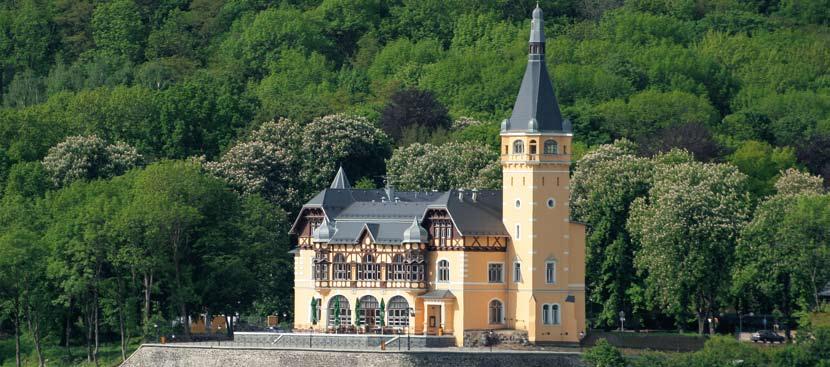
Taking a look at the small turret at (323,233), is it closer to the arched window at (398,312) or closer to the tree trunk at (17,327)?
the arched window at (398,312)

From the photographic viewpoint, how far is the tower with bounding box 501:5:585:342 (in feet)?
362

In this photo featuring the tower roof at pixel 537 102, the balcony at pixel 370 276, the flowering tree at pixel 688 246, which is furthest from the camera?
the flowering tree at pixel 688 246

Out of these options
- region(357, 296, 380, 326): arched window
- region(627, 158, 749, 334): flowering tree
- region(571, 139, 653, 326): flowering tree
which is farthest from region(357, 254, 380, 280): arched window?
region(627, 158, 749, 334): flowering tree

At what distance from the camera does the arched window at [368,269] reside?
113438mm

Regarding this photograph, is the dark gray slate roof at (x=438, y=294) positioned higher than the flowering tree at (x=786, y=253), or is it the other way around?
the flowering tree at (x=786, y=253)

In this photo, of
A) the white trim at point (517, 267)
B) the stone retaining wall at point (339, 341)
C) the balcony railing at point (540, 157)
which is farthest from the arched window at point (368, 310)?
the balcony railing at point (540, 157)

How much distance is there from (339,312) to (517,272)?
8.98 metres

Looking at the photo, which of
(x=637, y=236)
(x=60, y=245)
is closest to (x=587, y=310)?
(x=637, y=236)

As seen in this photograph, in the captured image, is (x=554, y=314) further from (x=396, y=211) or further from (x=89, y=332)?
(x=89, y=332)

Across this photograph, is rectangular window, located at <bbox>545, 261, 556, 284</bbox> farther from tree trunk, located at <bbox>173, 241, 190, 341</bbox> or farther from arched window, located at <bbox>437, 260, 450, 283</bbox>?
tree trunk, located at <bbox>173, 241, 190, 341</bbox>

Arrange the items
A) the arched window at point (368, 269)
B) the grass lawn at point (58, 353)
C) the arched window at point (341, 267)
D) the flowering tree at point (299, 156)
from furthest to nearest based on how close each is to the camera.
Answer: the flowering tree at point (299, 156), the grass lawn at point (58, 353), the arched window at point (341, 267), the arched window at point (368, 269)

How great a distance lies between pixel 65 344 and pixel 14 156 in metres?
17.0

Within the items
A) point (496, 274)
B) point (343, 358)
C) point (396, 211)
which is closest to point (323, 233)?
point (396, 211)

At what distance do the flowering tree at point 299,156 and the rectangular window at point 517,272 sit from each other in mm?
23679
